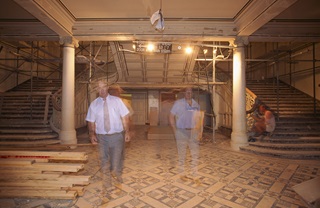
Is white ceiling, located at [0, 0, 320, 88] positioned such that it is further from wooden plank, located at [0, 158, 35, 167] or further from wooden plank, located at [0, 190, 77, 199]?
wooden plank, located at [0, 190, 77, 199]

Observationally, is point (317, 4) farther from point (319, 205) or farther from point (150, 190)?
point (150, 190)

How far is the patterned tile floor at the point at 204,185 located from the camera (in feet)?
10.7

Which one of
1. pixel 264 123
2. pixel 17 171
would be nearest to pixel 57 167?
pixel 17 171

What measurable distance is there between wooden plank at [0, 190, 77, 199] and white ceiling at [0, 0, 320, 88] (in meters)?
4.63

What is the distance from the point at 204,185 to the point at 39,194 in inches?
121

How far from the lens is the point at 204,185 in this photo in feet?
13.2

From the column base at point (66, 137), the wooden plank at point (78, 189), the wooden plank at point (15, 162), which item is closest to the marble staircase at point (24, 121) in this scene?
the column base at point (66, 137)

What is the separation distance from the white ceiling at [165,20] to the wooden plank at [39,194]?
4630 mm

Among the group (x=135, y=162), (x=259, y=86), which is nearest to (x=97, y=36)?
(x=135, y=162)

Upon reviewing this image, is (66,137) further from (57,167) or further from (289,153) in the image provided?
(289,153)

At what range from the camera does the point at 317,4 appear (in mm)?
5801

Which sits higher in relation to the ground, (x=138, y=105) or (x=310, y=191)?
(x=138, y=105)

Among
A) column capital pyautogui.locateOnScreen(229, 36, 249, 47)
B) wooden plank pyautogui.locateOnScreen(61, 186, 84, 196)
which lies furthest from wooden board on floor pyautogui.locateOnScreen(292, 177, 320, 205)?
column capital pyautogui.locateOnScreen(229, 36, 249, 47)

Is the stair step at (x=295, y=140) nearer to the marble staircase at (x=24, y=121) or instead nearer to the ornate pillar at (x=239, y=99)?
the ornate pillar at (x=239, y=99)
